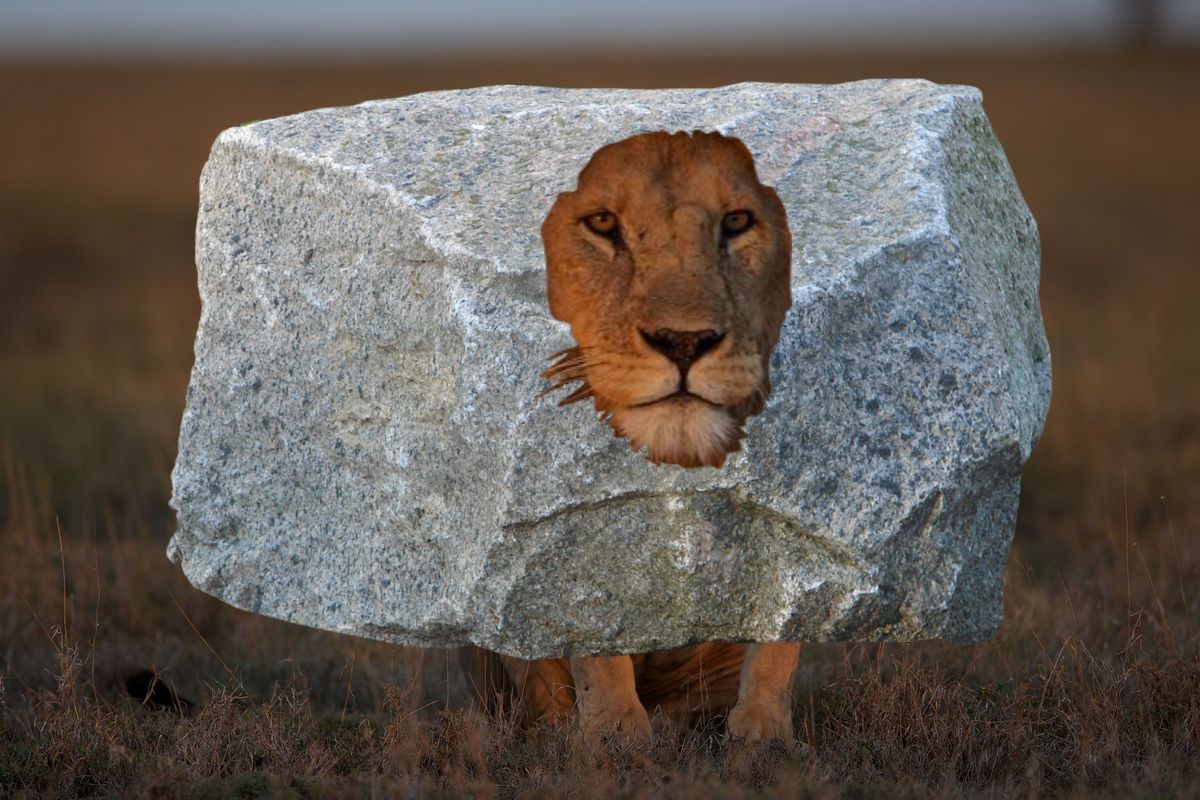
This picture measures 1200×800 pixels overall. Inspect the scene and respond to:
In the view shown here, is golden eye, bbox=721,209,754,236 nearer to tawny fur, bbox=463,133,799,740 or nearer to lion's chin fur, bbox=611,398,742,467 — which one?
tawny fur, bbox=463,133,799,740

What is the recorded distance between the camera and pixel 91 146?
22609 mm

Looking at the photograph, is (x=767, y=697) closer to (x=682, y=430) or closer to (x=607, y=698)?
(x=607, y=698)

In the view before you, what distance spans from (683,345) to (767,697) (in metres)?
1.22

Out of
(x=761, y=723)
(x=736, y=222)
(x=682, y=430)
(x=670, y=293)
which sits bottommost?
(x=761, y=723)

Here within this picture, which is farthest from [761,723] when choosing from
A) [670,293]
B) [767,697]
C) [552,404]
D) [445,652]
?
[445,652]

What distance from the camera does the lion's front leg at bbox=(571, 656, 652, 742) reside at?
152 inches

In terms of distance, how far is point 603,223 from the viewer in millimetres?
3395

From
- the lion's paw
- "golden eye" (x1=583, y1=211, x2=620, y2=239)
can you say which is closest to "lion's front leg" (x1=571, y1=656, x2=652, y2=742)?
the lion's paw

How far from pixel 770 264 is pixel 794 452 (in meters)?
0.47

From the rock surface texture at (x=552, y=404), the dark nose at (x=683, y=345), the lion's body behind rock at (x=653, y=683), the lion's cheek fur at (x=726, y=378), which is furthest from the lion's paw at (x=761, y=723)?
the dark nose at (x=683, y=345)

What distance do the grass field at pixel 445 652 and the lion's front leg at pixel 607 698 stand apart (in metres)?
0.12

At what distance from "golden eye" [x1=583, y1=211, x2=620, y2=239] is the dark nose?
32 cm

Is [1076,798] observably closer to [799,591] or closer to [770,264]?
[799,591]

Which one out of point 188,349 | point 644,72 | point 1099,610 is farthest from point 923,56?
point 1099,610
